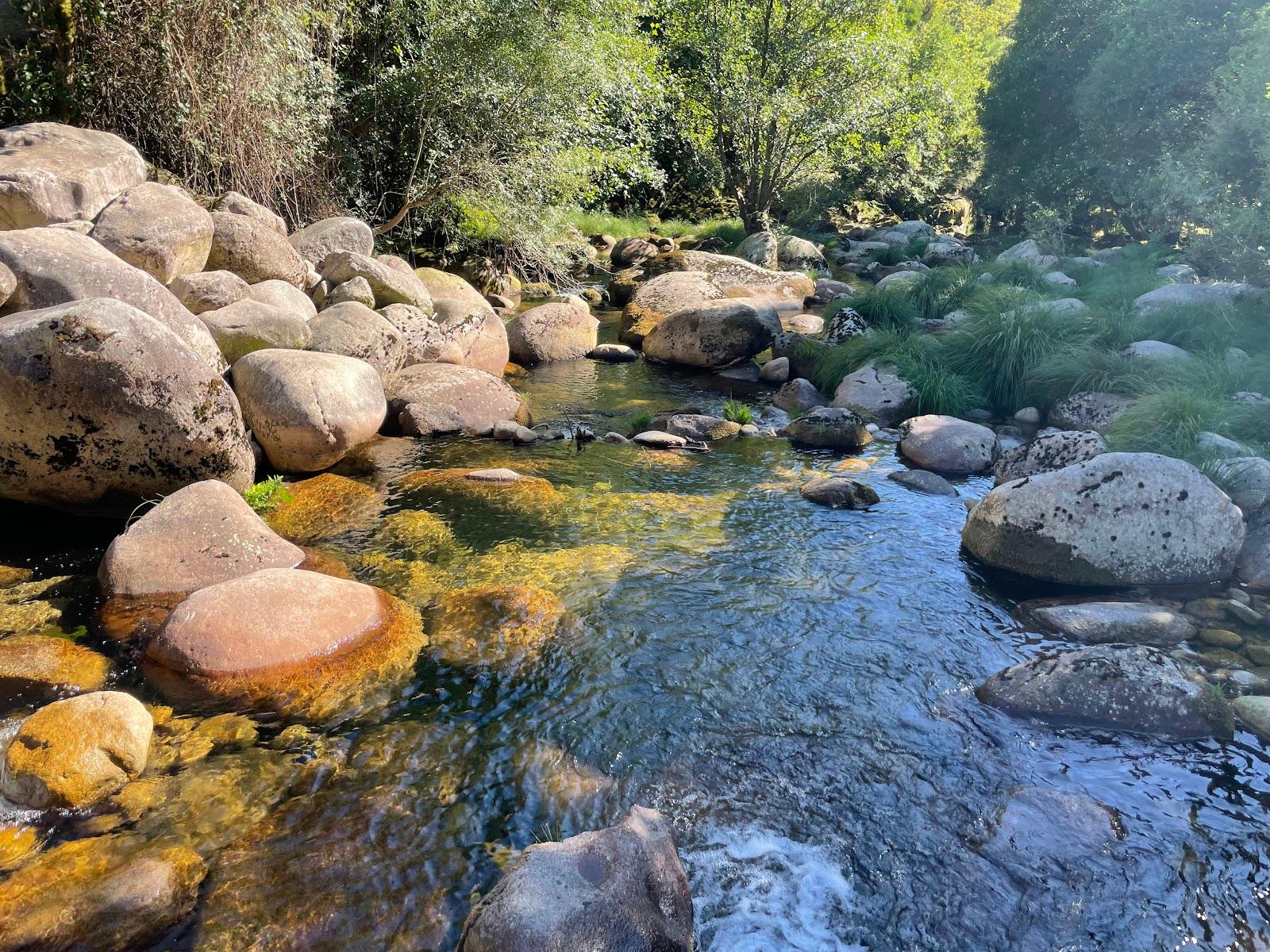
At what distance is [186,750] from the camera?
4219mm

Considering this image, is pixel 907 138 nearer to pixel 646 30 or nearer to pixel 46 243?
pixel 646 30

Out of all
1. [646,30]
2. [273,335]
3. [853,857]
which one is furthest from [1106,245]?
[853,857]

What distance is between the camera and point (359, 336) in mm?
9711

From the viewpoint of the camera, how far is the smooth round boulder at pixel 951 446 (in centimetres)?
921

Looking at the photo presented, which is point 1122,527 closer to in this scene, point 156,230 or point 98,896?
point 98,896

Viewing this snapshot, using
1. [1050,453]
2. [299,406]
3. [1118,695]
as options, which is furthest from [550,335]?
[1118,695]

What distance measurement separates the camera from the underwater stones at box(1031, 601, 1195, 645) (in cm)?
566

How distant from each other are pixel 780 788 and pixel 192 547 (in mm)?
4233

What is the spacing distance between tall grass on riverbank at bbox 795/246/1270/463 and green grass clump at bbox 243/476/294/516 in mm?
7616

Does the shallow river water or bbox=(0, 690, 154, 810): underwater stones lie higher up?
bbox=(0, 690, 154, 810): underwater stones

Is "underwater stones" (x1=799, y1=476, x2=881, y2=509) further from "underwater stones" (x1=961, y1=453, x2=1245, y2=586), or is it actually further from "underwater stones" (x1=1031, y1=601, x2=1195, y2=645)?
"underwater stones" (x1=1031, y1=601, x2=1195, y2=645)

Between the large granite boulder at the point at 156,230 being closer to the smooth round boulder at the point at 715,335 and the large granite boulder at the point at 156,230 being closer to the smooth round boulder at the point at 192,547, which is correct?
the smooth round boulder at the point at 192,547

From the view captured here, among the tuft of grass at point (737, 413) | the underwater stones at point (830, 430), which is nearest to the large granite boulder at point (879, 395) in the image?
the underwater stones at point (830, 430)

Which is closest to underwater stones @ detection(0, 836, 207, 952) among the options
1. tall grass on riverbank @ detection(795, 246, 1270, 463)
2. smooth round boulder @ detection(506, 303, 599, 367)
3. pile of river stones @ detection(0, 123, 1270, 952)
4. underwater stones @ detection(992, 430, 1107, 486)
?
pile of river stones @ detection(0, 123, 1270, 952)
